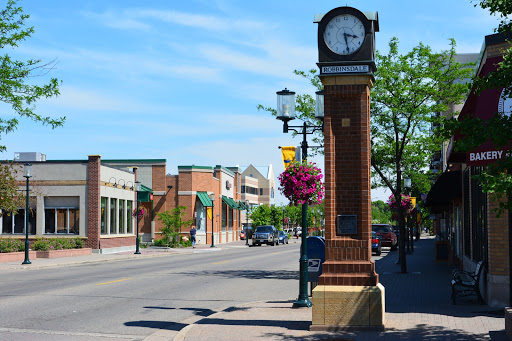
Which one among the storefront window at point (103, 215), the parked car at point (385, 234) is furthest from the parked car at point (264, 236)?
the storefront window at point (103, 215)

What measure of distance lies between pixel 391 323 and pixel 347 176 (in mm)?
2808

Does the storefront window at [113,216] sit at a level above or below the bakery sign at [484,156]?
below

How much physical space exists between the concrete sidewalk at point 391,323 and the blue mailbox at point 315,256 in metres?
0.92

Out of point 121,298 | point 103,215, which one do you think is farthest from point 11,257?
point 121,298

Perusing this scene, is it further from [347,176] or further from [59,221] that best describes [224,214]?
[347,176]

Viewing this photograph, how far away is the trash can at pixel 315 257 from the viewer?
14406 millimetres

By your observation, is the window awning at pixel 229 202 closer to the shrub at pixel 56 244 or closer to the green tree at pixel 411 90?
the shrub at pixel 56 244

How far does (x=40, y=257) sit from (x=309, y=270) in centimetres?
2372

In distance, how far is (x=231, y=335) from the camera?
33.1 ft

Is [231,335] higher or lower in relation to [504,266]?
lower

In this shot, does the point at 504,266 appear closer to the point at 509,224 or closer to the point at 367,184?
the point at 509,224

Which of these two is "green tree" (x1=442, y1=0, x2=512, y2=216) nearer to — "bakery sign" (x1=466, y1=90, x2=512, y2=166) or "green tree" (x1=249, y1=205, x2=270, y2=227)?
"bakery sign" (x1=466, y1=90, x2=512, y2=166)

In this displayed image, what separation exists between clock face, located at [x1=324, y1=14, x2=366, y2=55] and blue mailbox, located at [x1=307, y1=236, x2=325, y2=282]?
16.7 ft

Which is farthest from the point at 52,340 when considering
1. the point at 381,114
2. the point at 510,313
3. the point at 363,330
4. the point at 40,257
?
the point at 40,257
